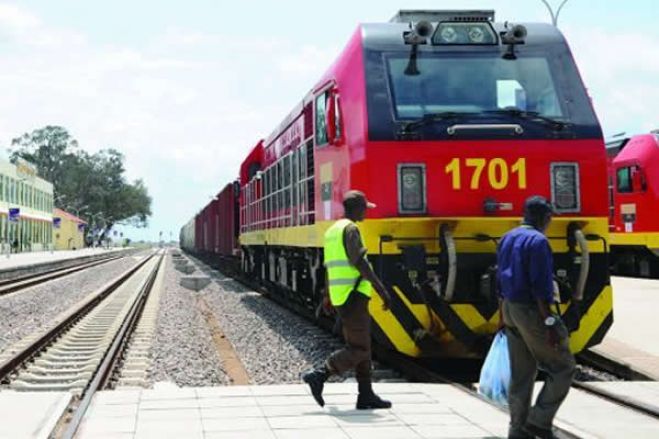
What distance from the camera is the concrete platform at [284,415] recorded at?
19.8 feet

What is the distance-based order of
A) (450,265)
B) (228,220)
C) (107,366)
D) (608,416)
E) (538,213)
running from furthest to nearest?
(228,220) < (107,366) < (450,265) < (608,416) < (538,213)

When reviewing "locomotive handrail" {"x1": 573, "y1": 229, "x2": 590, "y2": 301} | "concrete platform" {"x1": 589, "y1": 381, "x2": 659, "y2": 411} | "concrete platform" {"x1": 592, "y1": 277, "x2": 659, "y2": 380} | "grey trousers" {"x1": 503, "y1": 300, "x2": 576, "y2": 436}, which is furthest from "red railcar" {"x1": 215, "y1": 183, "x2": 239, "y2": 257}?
"grey trousers" {"x1": 503, "y1": 300, "x2": 576, "y2": 436}

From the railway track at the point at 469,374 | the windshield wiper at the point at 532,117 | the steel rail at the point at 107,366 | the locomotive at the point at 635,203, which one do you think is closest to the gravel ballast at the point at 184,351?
the steel rail at the point at 107,366

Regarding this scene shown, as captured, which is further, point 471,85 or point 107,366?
point 107,366

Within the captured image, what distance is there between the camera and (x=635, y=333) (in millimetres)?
11406

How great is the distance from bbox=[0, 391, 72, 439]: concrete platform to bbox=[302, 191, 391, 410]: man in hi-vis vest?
1983mm

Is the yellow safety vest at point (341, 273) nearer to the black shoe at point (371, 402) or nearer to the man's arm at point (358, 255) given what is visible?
the man's arm at point (358, 255)

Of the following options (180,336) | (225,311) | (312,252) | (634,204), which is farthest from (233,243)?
(312,252)

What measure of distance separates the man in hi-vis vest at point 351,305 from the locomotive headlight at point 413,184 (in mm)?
1541

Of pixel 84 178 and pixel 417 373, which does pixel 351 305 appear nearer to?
pixel 417 373

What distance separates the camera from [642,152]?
2264 centimetres

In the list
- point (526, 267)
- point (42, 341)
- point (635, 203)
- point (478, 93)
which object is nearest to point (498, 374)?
point (526, 267)

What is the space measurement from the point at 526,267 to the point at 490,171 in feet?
10.1

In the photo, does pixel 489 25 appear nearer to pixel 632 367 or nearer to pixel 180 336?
pixel 632 367
